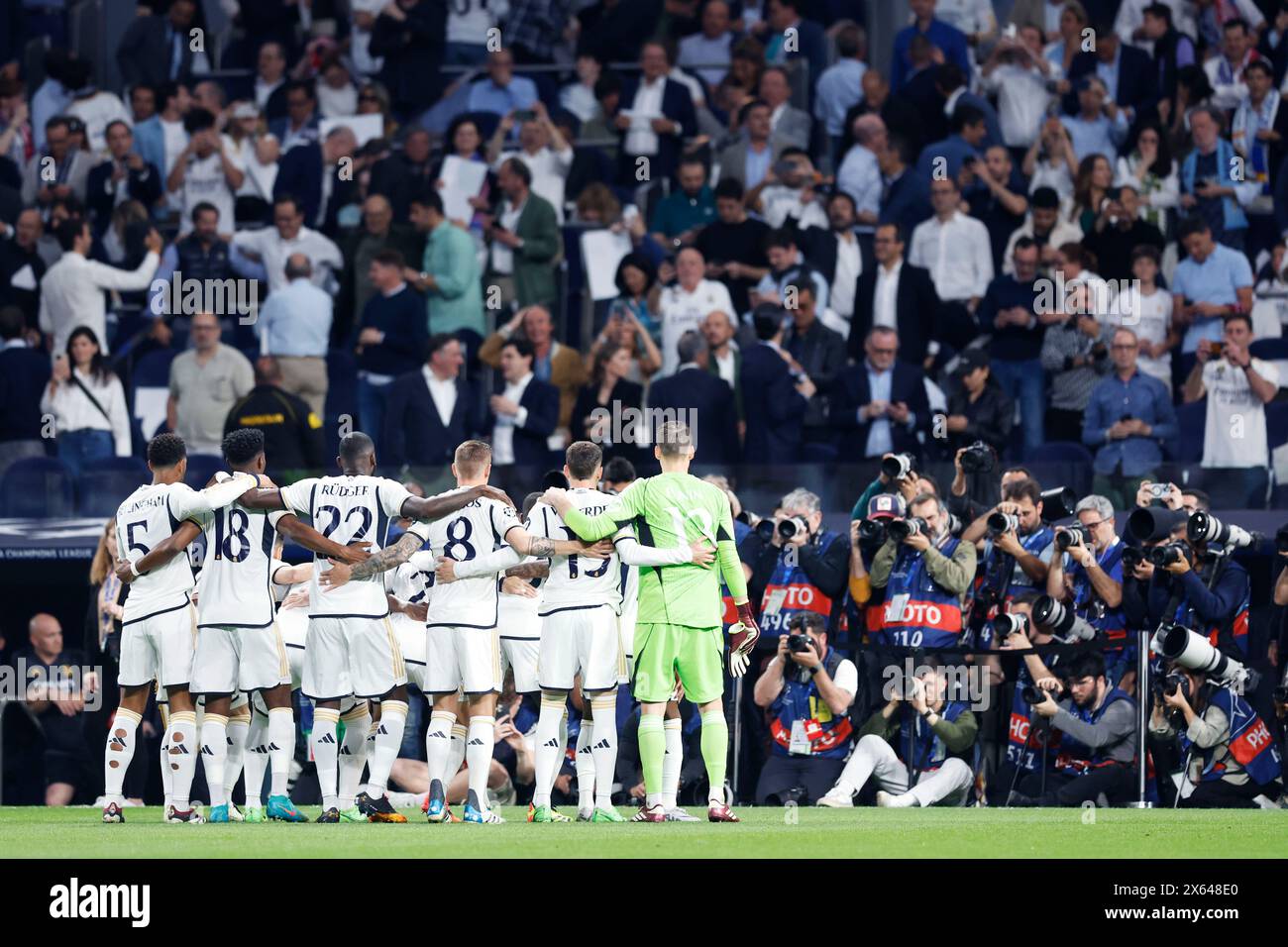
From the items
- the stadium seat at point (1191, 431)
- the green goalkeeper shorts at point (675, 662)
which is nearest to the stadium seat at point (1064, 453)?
the stadium seat at point (1191, 431)

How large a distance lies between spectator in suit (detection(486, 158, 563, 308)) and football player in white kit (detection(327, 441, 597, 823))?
25.6 feet

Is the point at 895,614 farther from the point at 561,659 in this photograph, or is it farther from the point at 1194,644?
the point at 561,659

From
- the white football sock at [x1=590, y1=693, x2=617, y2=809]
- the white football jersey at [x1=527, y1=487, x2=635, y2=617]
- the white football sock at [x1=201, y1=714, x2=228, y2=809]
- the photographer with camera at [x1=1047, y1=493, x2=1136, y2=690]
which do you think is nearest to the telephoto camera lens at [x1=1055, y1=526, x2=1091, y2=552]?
the photographer with camera at [x1=1047, y1=493, x2=1136, y2=690]

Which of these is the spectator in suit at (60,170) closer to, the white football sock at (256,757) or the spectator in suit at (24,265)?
the spectator in suit at (24,265)

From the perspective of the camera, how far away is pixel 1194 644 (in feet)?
44.5

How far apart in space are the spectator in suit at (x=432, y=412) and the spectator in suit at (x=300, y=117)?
180 inches

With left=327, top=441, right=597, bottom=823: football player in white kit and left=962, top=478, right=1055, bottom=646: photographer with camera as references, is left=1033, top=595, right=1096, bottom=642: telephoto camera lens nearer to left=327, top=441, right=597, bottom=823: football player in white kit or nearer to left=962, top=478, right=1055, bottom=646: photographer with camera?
left=962, top=478, right=1055, bottom=646: photographer with camera

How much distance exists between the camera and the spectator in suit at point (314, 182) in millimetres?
21203

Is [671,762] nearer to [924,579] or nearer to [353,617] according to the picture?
[353,617]

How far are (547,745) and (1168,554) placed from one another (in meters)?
4.15

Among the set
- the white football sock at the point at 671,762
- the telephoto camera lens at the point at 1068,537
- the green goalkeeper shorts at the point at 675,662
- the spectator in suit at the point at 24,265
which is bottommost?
the white football sock at the point at 671,762

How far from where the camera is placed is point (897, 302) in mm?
18562

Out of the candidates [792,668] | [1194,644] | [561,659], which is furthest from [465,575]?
[1194,644]

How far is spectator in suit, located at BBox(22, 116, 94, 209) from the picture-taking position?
21953 millimetres
